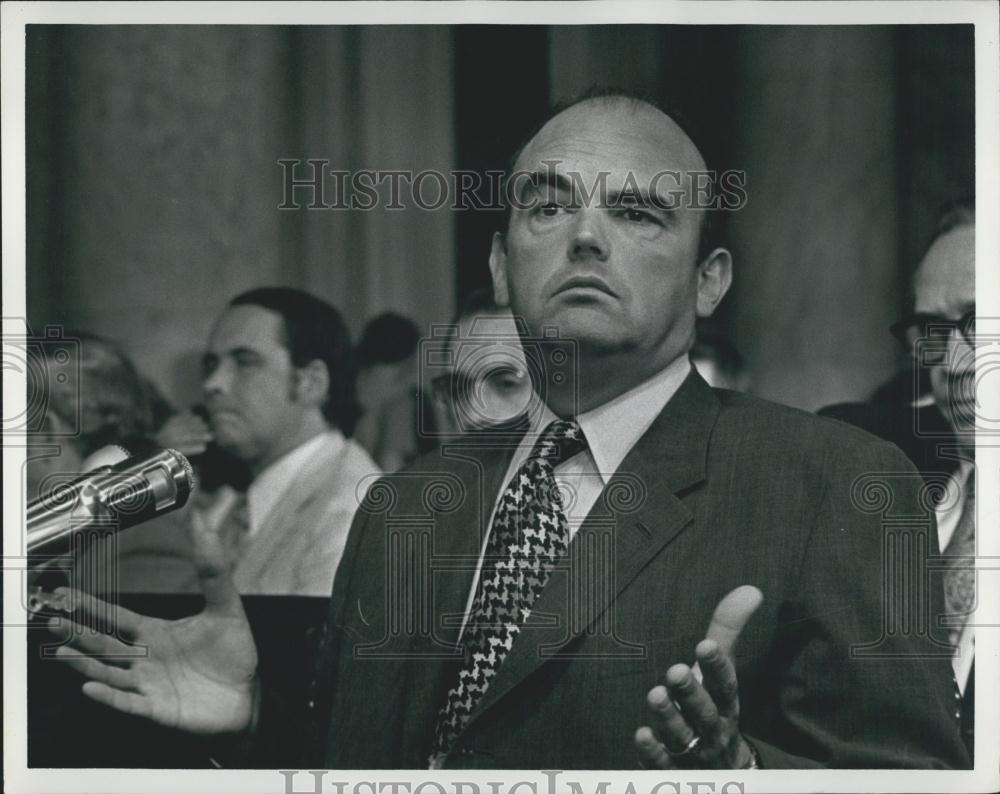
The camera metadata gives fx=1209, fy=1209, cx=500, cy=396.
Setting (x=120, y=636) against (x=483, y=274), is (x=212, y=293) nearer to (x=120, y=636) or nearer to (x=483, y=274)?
(x=483, y=274)

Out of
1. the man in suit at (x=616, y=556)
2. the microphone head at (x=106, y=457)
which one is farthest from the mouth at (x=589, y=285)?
the microphone head at (x=106, y=457)

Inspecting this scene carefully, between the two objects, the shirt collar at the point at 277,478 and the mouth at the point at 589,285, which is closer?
the mouth at the point at 589,285

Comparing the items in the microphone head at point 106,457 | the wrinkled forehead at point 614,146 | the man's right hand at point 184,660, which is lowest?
the man's right hand at point 184,660

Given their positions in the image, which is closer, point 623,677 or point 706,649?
point 706,649

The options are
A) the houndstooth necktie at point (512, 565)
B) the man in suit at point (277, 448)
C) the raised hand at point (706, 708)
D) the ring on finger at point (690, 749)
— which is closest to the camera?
the raised hand at point (706, 708)

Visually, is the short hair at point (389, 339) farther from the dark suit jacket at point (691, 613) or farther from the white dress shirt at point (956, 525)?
the white dress shirt at point (956, 525)

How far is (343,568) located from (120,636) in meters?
0.59

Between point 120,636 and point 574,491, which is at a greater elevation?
point 574,491

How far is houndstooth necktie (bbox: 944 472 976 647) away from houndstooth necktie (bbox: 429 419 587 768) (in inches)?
36.8

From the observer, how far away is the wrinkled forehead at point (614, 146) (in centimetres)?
285

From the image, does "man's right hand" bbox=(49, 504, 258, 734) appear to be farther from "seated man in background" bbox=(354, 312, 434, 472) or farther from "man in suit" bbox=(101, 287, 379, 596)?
"seated man in background" bbox=(354, 312, 434, 472)

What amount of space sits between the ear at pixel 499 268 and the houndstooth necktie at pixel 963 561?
1209mm

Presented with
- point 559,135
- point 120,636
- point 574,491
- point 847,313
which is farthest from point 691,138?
point 120,636

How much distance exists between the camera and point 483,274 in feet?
9.56
